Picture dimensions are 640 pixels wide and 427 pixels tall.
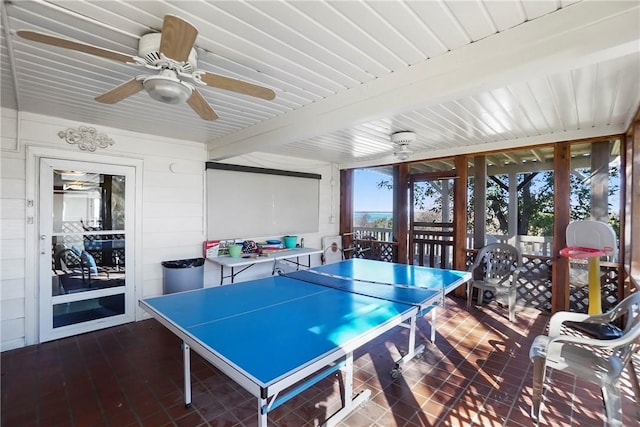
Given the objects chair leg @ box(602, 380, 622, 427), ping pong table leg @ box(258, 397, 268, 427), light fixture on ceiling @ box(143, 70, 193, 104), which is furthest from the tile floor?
light fixture on ceiling @ box(143, 70, 193, 104)

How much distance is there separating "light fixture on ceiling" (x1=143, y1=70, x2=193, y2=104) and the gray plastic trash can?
2.59 m

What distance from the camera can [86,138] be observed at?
3541 mm

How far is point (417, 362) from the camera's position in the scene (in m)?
2.89

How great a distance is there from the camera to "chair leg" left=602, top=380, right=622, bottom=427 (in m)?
1.76

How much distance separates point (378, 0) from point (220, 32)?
2.93ft

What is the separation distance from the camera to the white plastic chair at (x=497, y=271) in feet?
13.8

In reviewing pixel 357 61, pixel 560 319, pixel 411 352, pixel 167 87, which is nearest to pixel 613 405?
pixel 560 319

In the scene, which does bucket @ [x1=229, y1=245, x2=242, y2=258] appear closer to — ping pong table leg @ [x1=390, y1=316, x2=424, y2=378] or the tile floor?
the tile floor

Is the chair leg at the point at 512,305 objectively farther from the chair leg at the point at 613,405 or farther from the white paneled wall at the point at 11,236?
the white paneled wall at the point at 11,236

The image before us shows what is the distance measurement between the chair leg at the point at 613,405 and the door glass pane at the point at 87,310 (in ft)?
15.2

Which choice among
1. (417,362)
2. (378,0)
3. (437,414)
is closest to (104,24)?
(378,0)

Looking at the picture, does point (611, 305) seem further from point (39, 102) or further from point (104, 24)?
point (39, 102)

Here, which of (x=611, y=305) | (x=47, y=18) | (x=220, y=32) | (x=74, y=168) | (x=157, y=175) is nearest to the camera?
(x=47, y=18)

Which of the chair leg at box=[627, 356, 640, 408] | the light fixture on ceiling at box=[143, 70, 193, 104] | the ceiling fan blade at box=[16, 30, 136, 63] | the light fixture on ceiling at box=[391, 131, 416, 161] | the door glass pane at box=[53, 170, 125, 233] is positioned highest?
the light fixture on ceiling at box=[391, 131, 416, 161]
